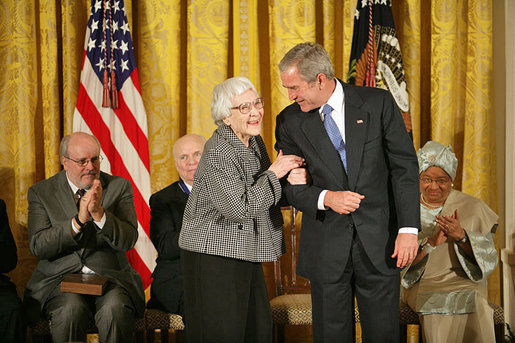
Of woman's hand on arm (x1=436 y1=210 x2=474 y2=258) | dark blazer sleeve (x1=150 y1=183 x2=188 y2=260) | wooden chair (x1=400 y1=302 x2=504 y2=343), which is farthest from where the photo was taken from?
dark blazer sleeve (x1=150 y1=183 x2=188 y2=260)

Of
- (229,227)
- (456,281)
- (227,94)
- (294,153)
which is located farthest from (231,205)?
(456,281)

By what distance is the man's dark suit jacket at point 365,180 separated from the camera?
8.63ft

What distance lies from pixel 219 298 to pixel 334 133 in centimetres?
94

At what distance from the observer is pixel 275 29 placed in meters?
5.18

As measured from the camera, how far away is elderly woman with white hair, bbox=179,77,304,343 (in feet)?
9.11

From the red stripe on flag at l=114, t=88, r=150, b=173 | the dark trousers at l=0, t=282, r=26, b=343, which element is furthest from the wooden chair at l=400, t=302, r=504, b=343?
the dark trousers at l=0, t=282, r=26, b=343

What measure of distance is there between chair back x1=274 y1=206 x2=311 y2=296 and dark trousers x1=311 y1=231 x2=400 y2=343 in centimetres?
181

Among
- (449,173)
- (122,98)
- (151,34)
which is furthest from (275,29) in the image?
(449,173)

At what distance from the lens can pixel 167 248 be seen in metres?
4.01

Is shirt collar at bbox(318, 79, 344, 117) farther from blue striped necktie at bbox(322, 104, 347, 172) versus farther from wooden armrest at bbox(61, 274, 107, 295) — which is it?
wooden armrest at bbox(61, 274, 107, 295)

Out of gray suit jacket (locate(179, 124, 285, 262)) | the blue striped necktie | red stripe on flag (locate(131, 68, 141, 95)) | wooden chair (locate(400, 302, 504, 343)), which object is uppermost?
red stripe on flag (locate(131, 68, 141, 95))

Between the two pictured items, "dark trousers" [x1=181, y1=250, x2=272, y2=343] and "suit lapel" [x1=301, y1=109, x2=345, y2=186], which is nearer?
"suit lapel" [x1=301, y1=109, x2=345, y2=186]

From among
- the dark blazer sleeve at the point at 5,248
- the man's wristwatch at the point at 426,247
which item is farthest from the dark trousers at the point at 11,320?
the man's wristwatch at the point at 426,247

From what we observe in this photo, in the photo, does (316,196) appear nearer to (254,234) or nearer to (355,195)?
(355,195)
